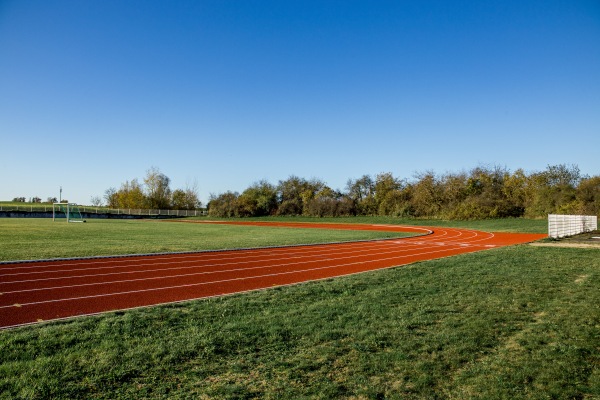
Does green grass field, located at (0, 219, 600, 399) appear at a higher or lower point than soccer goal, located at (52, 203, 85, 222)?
lower

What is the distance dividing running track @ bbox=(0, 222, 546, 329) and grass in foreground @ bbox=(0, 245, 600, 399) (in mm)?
1352

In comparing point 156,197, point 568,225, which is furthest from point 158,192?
point 568,225

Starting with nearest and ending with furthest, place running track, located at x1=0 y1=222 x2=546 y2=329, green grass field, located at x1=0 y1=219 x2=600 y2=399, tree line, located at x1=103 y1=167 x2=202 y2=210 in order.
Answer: green grass field, located at x1=0 y1=219 x2=600 y2=399 → running track, located at x1=0 y1=222 x2=546 y2=329 → tree line, located at x1=103 y1=167 x2=202 y2=210

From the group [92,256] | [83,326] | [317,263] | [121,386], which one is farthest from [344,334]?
[92,256]

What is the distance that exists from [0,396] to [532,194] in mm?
53513

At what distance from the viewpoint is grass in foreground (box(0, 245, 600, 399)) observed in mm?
4043

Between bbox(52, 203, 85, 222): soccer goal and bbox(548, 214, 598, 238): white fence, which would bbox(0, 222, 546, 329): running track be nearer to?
bbox(548, 214, 598, 238): white fence

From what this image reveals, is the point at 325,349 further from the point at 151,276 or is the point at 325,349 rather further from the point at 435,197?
the point at 435,197

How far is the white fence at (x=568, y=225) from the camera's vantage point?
75.4 feet

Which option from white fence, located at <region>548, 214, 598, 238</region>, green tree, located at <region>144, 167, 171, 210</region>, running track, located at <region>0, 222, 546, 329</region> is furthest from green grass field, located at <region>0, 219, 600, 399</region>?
green tree, located at <region>144, 167, 171, 210</region>

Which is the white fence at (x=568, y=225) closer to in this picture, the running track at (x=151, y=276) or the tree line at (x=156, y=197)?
the running track at (x=151, y=276)

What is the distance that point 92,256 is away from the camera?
14.4 meters

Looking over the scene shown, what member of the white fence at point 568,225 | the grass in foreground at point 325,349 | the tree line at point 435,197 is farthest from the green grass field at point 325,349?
the tree line at point 435,197

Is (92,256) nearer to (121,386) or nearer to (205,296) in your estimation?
(205,296)
